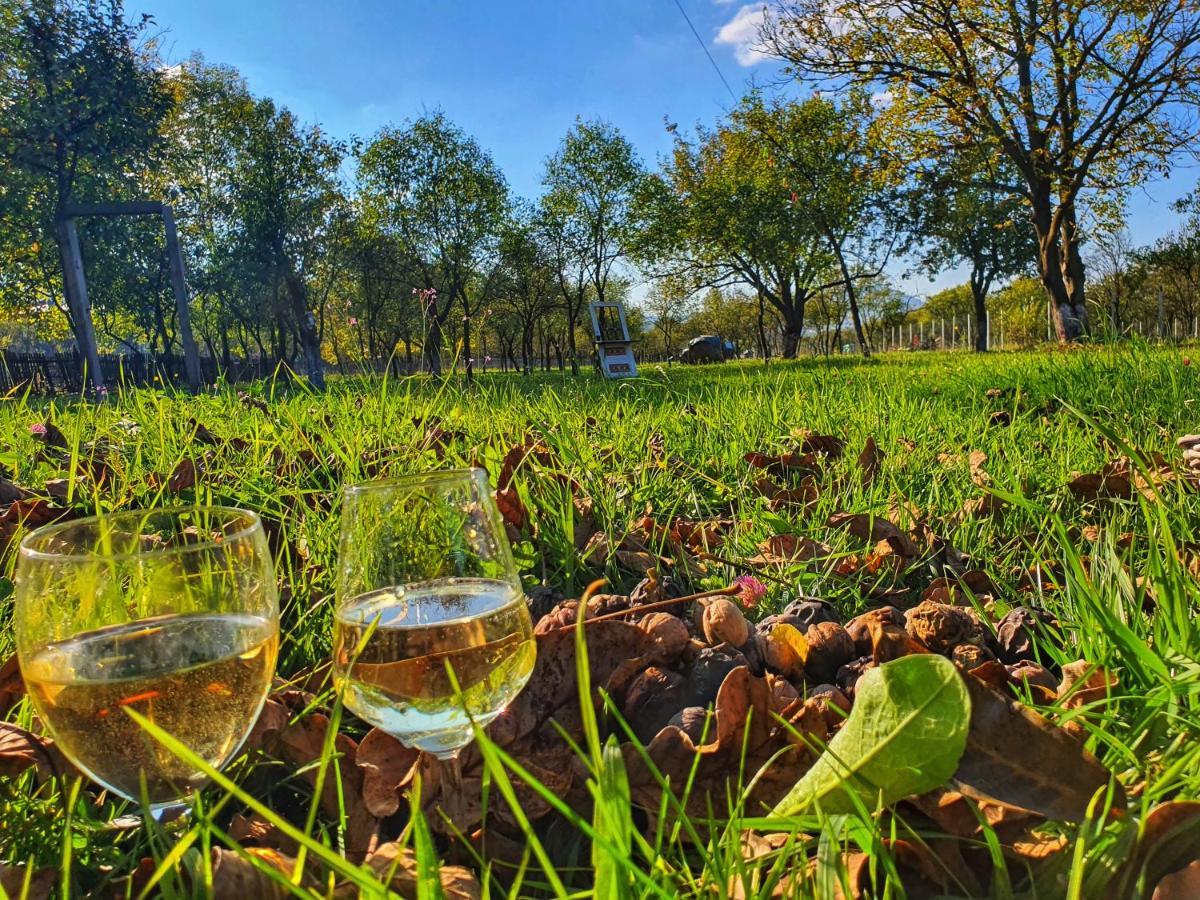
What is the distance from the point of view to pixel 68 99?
15.8 meters

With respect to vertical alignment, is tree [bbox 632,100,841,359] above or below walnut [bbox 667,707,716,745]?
above

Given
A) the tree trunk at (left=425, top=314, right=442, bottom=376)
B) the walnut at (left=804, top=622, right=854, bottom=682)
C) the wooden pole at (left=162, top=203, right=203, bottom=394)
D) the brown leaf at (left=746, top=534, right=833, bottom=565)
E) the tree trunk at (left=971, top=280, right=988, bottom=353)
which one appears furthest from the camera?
the tree trunk at (left=971, top=280, right=988, bottom=353)

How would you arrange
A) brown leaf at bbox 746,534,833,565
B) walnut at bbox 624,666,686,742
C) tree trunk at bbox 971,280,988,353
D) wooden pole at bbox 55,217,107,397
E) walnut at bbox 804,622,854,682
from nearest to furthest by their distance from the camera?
1. walnut at bbox 624,666,686,742
2. walnut at bbox 804,622,854,682
3. brown leaf at bbox 746,534,833,565
4. wooden pole at bbox 55,217,107,397
5. tree trunk at bbox 971,280,988,353

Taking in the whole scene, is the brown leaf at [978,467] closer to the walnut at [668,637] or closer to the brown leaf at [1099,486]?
the brown leaf at [1099,486]

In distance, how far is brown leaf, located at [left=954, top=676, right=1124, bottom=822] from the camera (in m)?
0.75

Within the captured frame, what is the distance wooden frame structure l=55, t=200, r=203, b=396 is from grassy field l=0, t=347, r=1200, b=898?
5256 mm

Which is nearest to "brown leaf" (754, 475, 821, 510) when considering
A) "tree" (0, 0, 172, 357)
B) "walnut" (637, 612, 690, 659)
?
"walnut" (637, 612, 690, 659)

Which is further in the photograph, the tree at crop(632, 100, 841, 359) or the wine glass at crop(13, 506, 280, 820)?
the tree at crop(632, 100, 841, 359)

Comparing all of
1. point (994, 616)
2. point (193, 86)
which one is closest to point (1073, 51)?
point (994, 616)

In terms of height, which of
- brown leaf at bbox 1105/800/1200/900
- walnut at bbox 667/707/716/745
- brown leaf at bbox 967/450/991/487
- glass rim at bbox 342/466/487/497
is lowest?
walnut at bbox 667/707/716/745

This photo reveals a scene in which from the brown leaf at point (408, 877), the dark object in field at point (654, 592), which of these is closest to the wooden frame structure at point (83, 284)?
the dark object in field at point (654, 592)

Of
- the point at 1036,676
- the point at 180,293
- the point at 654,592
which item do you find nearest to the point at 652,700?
the point at 654,592

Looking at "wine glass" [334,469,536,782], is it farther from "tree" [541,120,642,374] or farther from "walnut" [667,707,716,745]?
"tree" [541,120,642,374]

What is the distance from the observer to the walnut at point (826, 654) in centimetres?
126
